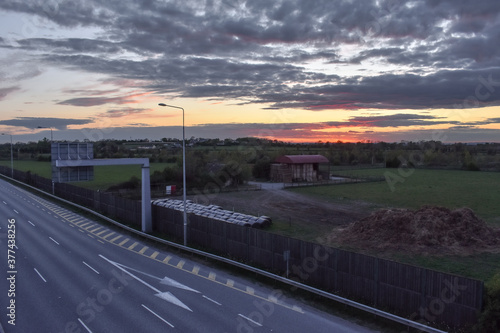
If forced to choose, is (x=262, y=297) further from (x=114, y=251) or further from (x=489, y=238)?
(x=489, y=238)

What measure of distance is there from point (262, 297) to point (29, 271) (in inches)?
515

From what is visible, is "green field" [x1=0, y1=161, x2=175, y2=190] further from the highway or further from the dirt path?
the highway

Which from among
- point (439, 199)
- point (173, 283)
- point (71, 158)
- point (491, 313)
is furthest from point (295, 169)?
point (491, 313)

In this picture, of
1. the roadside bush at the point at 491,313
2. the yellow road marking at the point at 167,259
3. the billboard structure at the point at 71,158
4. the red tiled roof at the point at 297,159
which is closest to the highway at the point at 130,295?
the yellow road marking at the point at 167,259

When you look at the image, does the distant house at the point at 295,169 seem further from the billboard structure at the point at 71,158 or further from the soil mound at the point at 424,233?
the billboard structure at the point at 71,158

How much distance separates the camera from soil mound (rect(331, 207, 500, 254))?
985 inches

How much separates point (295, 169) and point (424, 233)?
43.9 m

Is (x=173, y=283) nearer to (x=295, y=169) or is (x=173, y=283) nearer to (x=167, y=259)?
(x=167, y=259)

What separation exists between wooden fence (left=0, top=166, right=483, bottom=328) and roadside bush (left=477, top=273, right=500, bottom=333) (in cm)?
35

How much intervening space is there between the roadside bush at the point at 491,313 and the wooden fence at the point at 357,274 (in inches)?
14.0

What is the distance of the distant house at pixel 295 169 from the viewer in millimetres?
68625

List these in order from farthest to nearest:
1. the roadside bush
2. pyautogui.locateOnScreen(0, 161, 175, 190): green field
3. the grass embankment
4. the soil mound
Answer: pyautogui.locateOnScreen(0, 161, 175, 190): green field < the soil mound < the grass embankment < the roadside bush

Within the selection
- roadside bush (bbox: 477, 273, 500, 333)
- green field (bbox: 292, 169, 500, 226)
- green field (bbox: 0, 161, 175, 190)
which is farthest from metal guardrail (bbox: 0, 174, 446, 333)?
green field (bbox: 0, 161, 175, 190)

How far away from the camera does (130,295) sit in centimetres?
1734
